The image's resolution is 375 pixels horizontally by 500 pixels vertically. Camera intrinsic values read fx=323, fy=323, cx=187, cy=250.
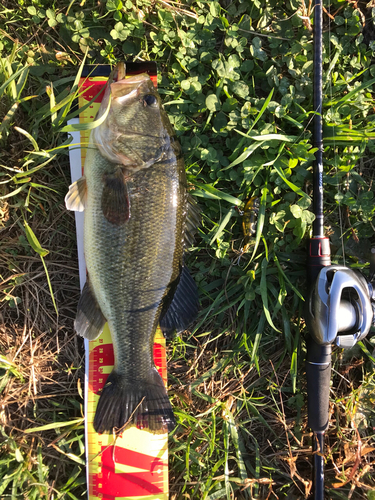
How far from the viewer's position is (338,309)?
2227 millimetres

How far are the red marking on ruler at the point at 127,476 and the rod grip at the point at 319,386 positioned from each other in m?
1.15

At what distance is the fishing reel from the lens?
2.23 meters

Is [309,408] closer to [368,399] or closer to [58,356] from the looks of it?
[368,399]

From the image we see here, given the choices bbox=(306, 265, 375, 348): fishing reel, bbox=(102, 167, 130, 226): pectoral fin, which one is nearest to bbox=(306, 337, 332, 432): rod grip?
bbox=(306, 265, 375, 348): fishing reel

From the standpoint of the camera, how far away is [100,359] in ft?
8.00

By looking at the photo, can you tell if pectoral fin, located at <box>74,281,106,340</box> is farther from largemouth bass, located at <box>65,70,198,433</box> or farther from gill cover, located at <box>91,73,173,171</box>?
gill cover, located at <box>91,73,173,171</box>

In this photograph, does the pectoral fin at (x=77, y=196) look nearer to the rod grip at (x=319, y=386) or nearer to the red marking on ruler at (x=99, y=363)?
the red marking on ruler at (x=99, y=363)

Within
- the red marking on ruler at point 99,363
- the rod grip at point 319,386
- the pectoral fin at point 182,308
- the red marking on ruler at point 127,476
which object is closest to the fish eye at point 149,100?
the pectoral fin at point 182,308

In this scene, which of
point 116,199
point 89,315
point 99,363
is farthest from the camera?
point 99,363

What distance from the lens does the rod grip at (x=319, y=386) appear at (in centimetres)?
236

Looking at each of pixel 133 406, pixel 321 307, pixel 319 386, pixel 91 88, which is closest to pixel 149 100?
pixel 91 88

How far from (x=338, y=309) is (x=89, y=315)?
174 cm

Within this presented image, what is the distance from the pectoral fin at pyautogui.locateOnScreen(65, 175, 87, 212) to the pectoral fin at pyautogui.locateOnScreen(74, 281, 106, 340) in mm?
547

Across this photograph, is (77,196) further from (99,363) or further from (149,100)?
(99,363)
